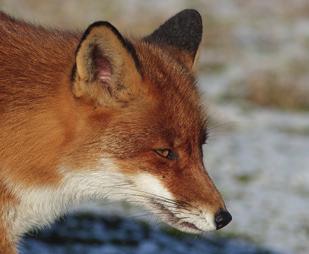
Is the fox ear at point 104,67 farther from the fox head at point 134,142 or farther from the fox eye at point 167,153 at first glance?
the fox eye at point 167,153

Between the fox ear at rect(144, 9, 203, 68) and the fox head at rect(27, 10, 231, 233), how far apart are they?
596mm

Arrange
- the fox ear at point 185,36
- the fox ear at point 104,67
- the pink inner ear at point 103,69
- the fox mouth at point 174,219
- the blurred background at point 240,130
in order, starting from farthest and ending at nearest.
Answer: the blurred background at point 240,130 → the fox ear at point 185,36 → the fox mouth at point 174,219 → the pink inner ear at point 103,69 → the fox ear at point 104,67

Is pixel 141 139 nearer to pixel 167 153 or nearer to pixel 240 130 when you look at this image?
pixel 167 153

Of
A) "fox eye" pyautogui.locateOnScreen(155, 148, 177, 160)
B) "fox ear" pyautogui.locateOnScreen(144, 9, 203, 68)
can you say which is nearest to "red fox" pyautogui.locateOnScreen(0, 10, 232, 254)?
"fox eye" pyautogui.locateOnScreen(155, 148, 177, 160)

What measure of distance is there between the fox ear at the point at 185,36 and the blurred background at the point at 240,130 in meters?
1.19

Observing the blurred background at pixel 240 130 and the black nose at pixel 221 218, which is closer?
the black nose at pixel 221 218

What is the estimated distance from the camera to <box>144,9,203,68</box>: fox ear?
5954 mm

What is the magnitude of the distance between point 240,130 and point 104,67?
8639 millimetres

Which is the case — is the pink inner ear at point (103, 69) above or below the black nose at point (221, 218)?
above

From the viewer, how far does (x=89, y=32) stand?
4844 millimetres

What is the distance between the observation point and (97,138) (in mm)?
5152

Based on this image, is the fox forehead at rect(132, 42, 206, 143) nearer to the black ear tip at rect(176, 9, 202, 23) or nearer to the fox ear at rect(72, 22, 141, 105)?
the fox ear at rect(72, 22, 141, 105)

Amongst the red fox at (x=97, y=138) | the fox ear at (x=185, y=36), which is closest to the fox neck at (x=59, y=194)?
the red fox at (x=97, y=138)

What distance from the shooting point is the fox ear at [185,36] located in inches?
234
